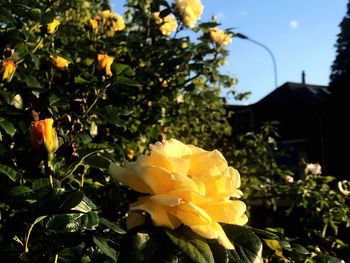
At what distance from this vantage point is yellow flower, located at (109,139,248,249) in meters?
0.67

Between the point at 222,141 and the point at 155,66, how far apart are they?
1441 millimetres

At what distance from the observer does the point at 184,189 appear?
665mm

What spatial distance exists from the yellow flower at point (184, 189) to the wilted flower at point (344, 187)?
6.61 ft

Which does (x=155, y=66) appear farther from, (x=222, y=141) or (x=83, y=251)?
(x=83, y=251)

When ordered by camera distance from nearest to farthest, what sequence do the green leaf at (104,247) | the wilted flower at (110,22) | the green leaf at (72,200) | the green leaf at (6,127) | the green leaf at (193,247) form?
the green leaf at (193,247) < the green leaf at (72,200) < the green leaf at (104,247) < the green leaf at (6,127) < the wilted flower at (110,22)

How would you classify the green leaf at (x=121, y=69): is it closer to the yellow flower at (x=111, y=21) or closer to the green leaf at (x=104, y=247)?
the green leaf at (x=104, y=247)

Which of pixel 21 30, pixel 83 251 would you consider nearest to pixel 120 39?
pixel 21 30

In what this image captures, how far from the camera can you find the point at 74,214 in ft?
2.84

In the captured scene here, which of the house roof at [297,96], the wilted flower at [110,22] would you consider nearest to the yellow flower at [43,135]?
the wilted flower at [110,22]

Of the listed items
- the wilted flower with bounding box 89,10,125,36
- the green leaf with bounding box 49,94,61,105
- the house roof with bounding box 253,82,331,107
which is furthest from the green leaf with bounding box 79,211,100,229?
the house roof with bounding box 253,82,331,107

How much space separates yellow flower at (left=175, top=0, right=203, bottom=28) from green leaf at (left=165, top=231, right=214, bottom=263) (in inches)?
82.4

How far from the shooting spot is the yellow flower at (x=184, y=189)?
26.3 inches

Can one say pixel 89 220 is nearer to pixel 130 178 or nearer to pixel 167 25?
pixel 130 178

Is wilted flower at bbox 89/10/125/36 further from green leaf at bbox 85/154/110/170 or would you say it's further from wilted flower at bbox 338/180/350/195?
green leaf at bbox 85/154/110/170
